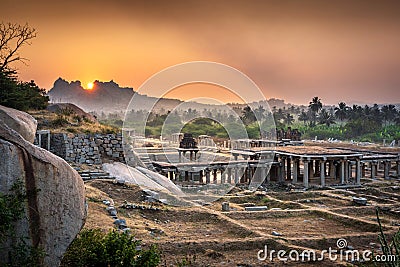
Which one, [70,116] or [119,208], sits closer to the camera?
[119,208]

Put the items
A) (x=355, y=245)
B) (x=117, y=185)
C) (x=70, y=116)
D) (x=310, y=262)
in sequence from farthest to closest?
(x=70, y=116) → (x=117, y=185) → (x=355, y=245) → (x=310, y=262)

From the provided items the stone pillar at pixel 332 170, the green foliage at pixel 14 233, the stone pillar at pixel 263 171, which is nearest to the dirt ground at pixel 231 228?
the green foliage at pixel 14 233

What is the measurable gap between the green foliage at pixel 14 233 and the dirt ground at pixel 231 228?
4203 mm

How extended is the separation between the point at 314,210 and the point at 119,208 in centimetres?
857

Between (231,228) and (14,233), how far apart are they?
9574mm

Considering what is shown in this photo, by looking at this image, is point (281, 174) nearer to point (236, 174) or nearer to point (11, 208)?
point (236, 174)

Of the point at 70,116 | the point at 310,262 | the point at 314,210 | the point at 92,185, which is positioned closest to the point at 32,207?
the point at 310,262

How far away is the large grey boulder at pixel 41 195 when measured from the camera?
22.6 feet

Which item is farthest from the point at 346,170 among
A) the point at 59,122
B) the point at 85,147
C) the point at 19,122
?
the point at 19,122

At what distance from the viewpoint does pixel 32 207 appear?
699 cm

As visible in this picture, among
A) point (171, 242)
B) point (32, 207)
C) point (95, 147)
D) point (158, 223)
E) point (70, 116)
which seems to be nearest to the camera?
point (32, 207)

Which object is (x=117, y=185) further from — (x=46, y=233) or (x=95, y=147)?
(x=46, y=233)

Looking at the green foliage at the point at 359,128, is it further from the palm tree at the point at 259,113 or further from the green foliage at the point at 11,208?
the green foliage at the point at 11,208

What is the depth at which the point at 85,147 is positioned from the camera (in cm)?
2169
